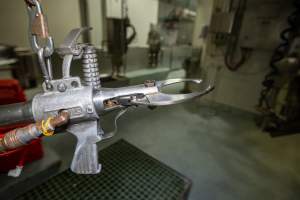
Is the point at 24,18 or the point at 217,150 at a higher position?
the point at 24,18

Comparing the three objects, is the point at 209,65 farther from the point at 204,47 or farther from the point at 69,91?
the point at 69,91

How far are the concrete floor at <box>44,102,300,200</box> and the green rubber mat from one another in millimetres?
336

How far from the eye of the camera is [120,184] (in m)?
1.08

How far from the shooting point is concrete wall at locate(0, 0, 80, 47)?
1.82m

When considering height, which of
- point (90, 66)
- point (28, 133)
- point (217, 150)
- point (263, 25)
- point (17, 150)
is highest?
point (263, 25)

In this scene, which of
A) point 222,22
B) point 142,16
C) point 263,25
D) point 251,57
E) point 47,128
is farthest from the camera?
point 142,16

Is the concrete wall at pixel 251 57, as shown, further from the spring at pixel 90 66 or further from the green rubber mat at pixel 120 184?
the spring at pixel 90 66

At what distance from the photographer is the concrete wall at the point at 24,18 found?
1818mm

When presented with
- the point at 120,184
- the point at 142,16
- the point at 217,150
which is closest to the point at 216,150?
the point at 217,150

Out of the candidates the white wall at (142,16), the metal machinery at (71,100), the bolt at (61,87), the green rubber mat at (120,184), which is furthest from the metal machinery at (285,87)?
the bolt at (61,87)

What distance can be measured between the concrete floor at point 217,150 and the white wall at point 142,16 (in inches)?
65.2

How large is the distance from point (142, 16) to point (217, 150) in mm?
2840

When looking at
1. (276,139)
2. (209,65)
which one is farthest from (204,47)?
(276,139)

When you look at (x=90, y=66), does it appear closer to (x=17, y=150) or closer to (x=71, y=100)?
(x=71, y=100)
